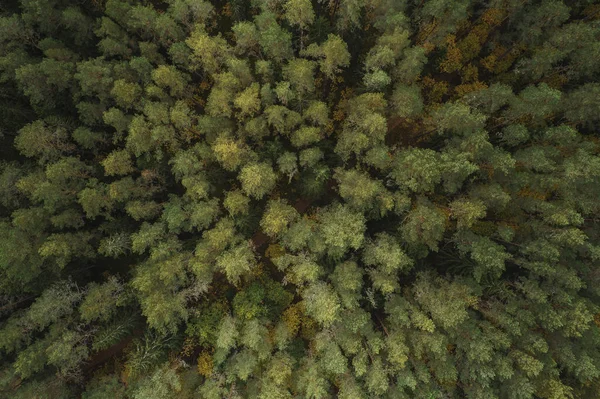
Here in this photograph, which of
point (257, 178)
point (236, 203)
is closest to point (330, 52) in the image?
point (257, 178)

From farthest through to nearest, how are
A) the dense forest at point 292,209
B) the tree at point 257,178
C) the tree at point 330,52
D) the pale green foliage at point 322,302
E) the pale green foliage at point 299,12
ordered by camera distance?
the tree at point 330,52 < the tree at point 257,178 < the pale green foliage at point 299,12 < the pale green foliage at point 322,302 < the dense forest at point 292,209

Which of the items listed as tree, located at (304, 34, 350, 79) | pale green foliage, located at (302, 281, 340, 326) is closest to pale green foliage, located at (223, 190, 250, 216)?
pale green foliage, located at (302, 281, 340, 326)

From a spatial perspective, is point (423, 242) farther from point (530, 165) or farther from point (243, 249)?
point (243, 249)

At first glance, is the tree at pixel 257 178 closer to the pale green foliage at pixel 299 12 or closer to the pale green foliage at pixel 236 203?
the pale green foliage at pixel 236 203

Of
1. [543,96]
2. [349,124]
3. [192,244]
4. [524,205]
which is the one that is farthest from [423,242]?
[192,244]

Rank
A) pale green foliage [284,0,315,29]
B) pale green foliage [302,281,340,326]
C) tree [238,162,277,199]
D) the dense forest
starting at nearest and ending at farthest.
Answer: the dense forest < pale green foliage [302,281,340,326] < pale green foliage [284,0,315,29] < tree [238,162,277,199]

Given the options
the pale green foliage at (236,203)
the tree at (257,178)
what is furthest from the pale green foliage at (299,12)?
the pale green foliage at (236,203)

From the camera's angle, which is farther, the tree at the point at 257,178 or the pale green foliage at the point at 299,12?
the tree at the point at 257,178

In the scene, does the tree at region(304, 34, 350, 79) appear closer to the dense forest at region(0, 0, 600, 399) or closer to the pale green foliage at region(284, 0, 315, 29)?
the dense forest at region(0, 0, 600, 399)
